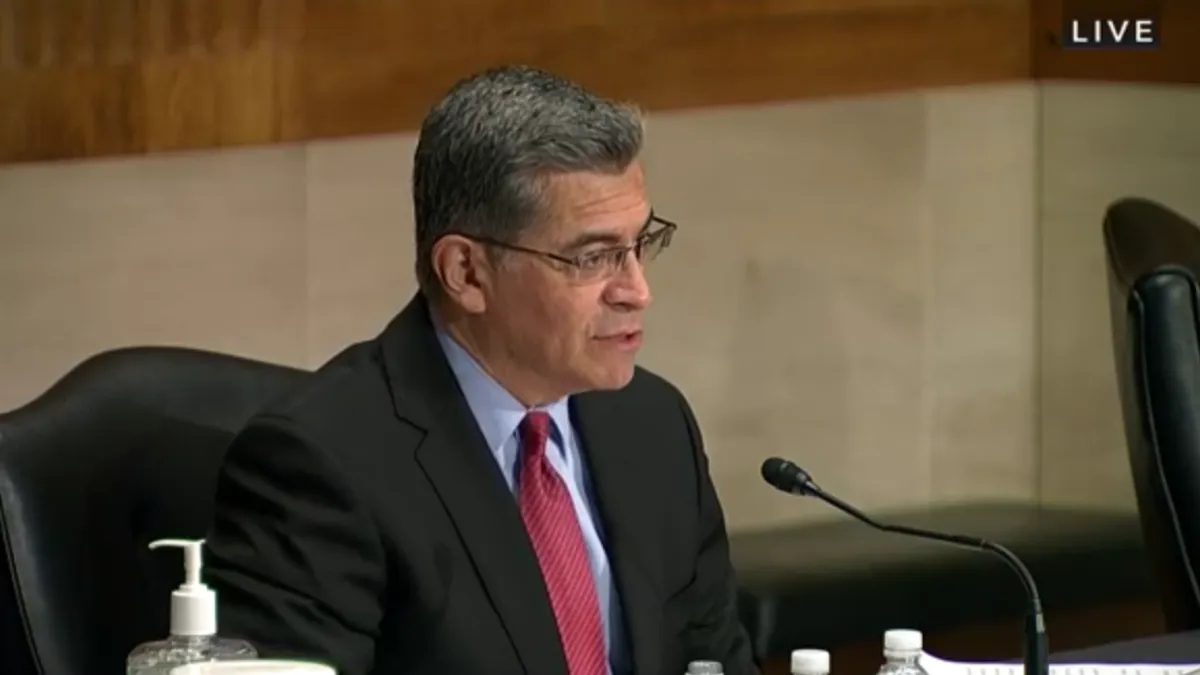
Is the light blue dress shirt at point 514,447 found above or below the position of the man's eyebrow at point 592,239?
below

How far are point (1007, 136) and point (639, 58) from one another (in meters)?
0.94

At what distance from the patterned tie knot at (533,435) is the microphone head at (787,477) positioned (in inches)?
12.9

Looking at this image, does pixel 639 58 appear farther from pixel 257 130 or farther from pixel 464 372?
pixel 464 372

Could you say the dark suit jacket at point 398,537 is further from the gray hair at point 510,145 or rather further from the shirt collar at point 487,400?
the gray hair at point 510,145

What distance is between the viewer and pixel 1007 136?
14.5 feet

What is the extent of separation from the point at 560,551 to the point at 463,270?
0.30 meters

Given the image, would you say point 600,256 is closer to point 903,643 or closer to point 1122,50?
point 903,643

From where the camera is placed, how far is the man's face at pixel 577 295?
2318mm

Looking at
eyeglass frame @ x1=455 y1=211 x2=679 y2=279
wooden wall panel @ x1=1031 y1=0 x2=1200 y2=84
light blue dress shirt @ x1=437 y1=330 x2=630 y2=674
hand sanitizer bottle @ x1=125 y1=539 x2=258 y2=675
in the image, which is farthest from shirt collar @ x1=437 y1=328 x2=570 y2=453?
wooden wall panel @ x1=1031 y1=0 x2=1200 y2=84

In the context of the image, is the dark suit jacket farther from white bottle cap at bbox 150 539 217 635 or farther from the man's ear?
white bottle cap at bbox 150 539 217 635

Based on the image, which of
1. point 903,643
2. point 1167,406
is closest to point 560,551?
point 903,643

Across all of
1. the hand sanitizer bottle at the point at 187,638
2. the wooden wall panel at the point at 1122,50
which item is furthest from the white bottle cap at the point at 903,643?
the wooden wall panel at the point at 1122,50

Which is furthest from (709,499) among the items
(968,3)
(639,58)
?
(968,3)

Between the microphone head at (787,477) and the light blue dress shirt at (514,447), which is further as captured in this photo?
the light blue dress shirt at (514,447)
